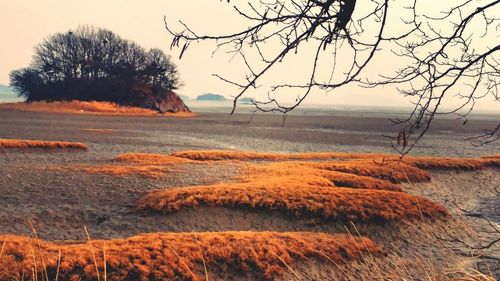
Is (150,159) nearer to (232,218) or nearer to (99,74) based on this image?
(232,218)

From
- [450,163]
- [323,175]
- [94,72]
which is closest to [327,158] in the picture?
[450,163]

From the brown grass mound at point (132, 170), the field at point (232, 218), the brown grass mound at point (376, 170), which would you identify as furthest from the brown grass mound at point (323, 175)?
the brown grass mound at point (132, 170)

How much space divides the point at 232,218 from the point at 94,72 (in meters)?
76.5

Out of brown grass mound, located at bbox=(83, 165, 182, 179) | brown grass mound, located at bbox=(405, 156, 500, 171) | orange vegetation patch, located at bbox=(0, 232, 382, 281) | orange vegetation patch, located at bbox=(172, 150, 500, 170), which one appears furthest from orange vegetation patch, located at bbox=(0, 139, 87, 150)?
brown grass mound, located at bbox=(405, 156, 500, 171)

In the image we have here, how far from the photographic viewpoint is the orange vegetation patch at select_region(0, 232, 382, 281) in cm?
776

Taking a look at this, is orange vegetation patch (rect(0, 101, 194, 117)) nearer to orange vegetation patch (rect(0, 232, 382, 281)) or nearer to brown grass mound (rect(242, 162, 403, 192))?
brown grass mound (rect(242, 162, 403, 192))

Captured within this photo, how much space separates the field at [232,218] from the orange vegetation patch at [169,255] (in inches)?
1.1

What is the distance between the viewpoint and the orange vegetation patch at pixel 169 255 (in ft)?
25.5

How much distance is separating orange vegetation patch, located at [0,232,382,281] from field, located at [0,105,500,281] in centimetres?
3

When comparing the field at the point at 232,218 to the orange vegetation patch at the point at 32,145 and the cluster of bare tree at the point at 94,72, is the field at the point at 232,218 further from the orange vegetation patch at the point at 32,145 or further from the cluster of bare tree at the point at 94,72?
the cluster of bare tree at the point at 94,72

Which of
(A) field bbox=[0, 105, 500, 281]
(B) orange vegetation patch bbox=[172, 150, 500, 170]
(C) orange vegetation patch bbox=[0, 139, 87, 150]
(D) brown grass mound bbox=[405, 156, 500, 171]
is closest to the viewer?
(A) field bbox=[0, 105, 500, 281]

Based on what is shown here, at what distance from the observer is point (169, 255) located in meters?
8.52

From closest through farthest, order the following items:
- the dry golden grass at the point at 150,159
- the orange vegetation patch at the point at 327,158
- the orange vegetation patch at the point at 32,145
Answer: the dry golden grass at the point at 150,159
the orange vegetation patch at the point at 32,145
the orange vegetation patch at the point at 327,158

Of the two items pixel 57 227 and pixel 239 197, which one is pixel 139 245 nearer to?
pixel 57 227
